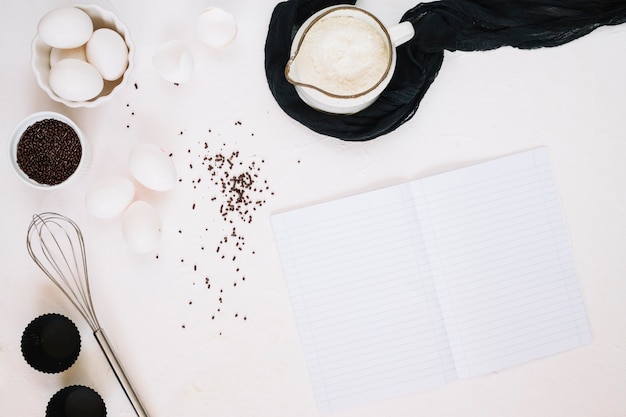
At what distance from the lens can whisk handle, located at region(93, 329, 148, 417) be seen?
0.71 metres

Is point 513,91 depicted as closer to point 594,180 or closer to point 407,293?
point 594,180

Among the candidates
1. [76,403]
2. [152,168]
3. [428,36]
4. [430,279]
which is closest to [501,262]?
[430,279]

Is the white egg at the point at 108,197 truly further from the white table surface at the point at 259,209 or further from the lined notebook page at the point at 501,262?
the lined notebook page at the point at 501,262

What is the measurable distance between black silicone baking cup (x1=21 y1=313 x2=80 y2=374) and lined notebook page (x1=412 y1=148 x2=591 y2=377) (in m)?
0.49

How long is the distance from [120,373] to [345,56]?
0.52m

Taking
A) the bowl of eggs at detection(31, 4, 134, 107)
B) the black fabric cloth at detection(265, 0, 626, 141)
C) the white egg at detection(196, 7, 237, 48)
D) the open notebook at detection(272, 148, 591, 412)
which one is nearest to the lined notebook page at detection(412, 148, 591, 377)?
the open notebook at detection(272, 148, 591, 412)

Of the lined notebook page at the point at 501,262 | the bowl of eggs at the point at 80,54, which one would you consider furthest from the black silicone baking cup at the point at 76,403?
the lined notebook page at the point at 501,262

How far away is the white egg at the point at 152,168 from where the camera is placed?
0.66 metres

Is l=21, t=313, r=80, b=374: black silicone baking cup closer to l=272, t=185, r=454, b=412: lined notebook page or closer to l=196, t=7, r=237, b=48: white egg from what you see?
l=272, t=185, r=454, b=412: lined notebook page

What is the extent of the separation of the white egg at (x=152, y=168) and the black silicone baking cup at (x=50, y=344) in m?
0.22

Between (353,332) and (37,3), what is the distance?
624 mm

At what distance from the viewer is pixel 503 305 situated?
752mm

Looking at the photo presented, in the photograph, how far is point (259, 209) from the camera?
734mm

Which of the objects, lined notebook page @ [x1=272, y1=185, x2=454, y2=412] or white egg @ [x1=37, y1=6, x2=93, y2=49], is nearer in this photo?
white egg @ [x1=37, y1=6, x2=93, y2=49]
